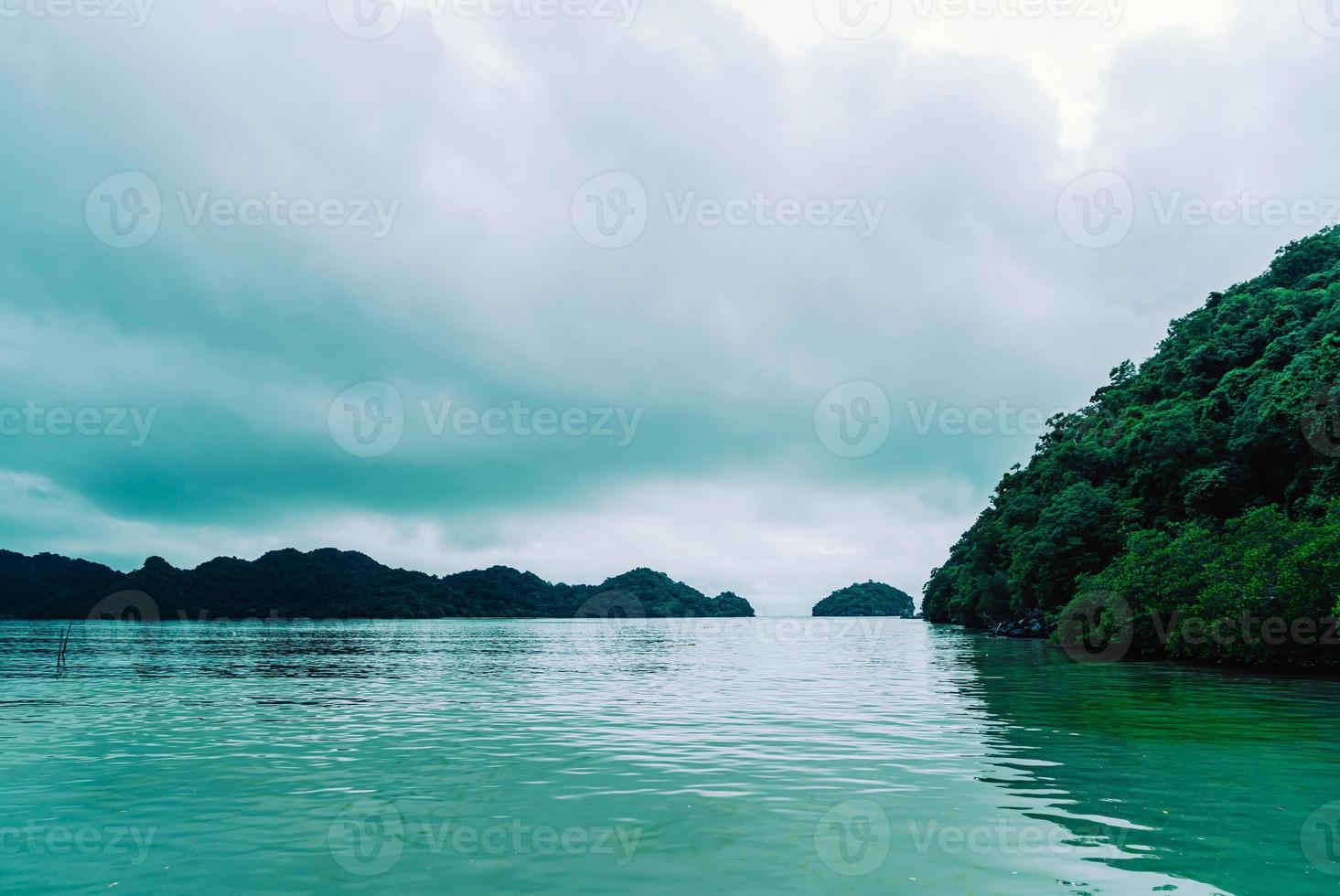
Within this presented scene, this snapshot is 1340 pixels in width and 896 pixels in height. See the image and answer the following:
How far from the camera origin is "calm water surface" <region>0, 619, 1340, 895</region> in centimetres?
1111

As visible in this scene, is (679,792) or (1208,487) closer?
(679,792)

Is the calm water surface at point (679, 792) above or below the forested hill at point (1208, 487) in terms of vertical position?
below

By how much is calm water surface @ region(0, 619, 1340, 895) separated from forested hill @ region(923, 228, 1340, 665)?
12516 millimetres

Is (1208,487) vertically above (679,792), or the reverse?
(1208,487)

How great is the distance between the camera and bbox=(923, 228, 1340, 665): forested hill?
44469mm

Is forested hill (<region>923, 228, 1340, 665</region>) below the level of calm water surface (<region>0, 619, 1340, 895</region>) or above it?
above

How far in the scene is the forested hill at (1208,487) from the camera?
1751 inches

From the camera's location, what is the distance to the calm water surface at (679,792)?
11109 millimetres

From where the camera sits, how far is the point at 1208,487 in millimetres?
66375

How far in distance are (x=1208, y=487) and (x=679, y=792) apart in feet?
220

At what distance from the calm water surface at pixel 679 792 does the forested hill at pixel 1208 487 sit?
493 inches

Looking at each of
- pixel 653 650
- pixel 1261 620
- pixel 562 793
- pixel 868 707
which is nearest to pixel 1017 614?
pixel 653 650

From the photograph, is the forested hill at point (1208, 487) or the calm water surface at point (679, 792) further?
the forested hill at point (1208, 487)

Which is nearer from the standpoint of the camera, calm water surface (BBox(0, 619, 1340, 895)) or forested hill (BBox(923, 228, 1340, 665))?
calm water surface (BBox(0, 619, 1340, 895))
